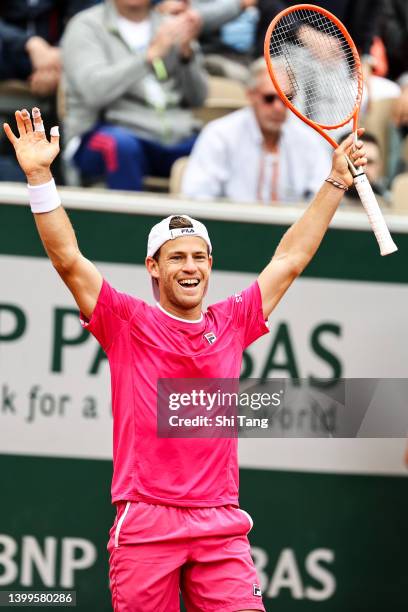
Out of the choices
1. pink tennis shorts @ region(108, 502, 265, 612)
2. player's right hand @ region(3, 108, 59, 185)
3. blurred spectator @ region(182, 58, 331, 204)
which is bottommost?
pink tennis shorts @ region(108, 502, 265, 612)

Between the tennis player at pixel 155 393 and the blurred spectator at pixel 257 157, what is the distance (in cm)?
231

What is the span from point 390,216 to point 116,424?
7.69ft

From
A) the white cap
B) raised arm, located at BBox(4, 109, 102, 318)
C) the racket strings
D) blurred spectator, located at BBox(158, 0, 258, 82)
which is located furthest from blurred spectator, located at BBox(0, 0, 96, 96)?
raised arm, located at BBox(4, 109, 102, 318)

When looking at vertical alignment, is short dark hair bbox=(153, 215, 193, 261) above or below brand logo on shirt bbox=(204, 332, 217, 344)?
above

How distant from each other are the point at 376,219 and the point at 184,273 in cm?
71

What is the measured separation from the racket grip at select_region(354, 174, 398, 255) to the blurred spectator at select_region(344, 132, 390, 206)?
8.68 feet

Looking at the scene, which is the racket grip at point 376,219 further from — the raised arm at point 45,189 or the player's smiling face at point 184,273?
the raised arm at point 45,189

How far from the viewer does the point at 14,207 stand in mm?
6355

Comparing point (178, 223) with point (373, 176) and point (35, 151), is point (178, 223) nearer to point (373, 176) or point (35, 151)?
point (35, 151)

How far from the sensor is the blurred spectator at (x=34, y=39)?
799 cm

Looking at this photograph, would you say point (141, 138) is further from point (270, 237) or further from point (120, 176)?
point (270, 237)

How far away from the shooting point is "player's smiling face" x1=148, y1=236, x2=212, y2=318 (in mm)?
4695

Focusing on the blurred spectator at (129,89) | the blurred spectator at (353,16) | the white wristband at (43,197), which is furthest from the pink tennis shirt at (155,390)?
the blurred spectator at (353,16)

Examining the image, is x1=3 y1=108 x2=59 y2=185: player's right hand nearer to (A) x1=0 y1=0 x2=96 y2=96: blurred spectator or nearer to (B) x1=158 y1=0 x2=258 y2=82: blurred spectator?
(A) x1=0 y1=0 x2=96 y2=96: blurred spectator
